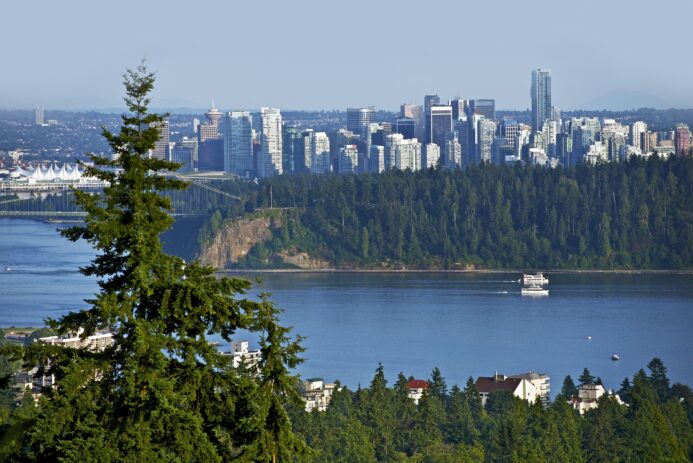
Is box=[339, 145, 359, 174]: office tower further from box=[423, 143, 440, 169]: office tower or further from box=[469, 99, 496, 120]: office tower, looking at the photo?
box=[469, 99, 496, 120]: office tower

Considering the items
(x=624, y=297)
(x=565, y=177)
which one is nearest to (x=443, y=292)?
(x=624, y=297)

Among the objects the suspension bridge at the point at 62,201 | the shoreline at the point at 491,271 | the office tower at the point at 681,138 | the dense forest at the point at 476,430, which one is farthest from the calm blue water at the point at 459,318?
the office tower at the point at 681,138

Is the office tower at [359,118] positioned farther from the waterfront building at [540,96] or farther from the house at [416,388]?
the house at [416,388]

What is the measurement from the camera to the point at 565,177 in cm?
3856

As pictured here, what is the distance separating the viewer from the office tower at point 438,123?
6506cm

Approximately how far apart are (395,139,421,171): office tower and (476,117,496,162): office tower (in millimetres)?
3190

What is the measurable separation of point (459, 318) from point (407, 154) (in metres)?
35.1

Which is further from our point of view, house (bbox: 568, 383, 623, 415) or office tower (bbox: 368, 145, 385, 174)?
office tower (bbox: 368, 145, 385, 174)

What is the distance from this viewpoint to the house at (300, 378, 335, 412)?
1381 centimetres

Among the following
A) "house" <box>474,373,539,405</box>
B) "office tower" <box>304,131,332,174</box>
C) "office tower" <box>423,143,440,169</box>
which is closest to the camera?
"house" <box>474,373,539,405</box>

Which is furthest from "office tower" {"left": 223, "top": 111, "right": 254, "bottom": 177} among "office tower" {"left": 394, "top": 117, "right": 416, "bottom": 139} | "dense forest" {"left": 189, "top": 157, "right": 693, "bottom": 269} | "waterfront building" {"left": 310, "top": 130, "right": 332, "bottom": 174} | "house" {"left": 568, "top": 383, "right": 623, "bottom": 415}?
"house" {"left": 568, "top": 383, "right": 623, "bottom": 415}

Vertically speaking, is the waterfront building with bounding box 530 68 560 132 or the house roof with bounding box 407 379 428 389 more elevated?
the waterfront building with bounding box 530 68 560 132

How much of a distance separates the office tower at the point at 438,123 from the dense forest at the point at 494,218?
25.0m

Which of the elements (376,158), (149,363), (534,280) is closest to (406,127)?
(376,158)
